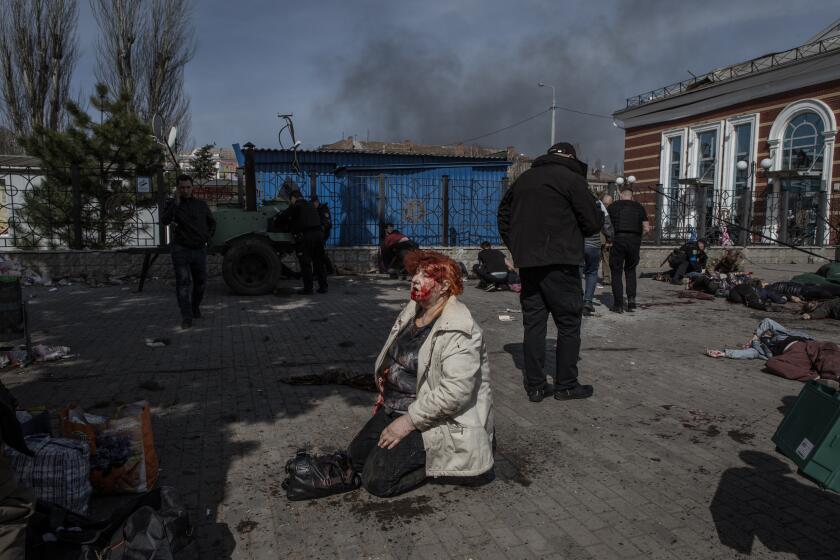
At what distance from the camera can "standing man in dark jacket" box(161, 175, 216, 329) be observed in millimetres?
7461

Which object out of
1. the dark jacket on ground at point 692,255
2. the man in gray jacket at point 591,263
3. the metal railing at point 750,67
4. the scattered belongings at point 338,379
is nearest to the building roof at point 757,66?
the metal railing at point 750,67

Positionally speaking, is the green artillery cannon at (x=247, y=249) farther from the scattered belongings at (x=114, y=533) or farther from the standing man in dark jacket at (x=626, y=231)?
the scattered belongings at (x=114, y=533)

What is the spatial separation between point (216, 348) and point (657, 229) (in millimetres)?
13468

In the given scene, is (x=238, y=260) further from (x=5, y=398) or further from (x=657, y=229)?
(x=657, y=229)

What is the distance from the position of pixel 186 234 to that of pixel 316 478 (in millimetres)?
5057

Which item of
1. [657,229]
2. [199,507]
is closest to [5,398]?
[199,507]

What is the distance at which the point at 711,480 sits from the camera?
3.49 meters

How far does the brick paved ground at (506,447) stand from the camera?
2877 mm

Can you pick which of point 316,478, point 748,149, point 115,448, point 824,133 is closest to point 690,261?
point 316,478

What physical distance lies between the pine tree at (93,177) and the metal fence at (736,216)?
12.5m

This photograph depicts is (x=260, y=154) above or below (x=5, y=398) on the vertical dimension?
above

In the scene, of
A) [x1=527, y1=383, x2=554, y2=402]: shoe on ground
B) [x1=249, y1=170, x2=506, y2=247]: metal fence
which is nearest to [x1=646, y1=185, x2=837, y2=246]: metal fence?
[x1=249, y1=170, x2=506, y2=247]: metal fence

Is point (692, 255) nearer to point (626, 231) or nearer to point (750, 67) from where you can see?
point (626, 231)

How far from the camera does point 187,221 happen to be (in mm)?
7445
